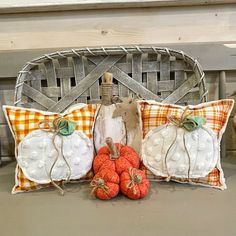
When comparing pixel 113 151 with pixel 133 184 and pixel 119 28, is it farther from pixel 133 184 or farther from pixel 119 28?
pixel 119 28

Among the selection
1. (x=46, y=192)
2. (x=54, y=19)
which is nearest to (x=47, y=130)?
(x=46, y=192)

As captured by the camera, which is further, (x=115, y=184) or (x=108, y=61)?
(x=108, y=61)

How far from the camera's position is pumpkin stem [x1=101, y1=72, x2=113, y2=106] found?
0.90 m

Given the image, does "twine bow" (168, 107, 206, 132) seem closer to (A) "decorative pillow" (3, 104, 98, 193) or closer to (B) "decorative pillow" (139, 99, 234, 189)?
(B) "decorative pillow" (139, 99, 234, 189)

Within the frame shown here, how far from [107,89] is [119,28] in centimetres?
27

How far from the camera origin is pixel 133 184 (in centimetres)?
75

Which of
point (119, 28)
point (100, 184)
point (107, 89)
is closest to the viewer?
point (100, 184)

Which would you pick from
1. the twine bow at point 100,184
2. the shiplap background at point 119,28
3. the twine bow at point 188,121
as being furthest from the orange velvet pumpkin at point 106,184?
the shiplap background at point 119,28

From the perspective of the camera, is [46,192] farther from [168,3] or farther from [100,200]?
[168,3]

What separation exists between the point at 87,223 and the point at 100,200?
0.11 meters

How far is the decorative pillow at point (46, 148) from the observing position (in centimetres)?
81

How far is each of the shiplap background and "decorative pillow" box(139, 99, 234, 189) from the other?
26cm

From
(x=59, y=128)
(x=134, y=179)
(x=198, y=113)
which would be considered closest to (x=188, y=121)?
(x=198, y=113)

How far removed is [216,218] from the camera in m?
0.67
